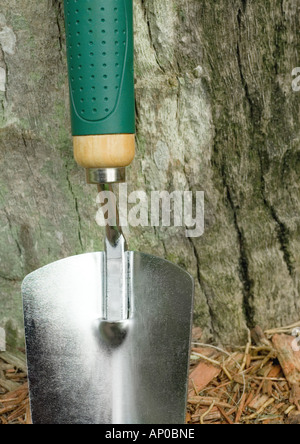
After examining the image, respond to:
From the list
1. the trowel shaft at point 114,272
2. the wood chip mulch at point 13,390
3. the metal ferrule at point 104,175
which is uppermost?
the metal ferrule at point 104,175

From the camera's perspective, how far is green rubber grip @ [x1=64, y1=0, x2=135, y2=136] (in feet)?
2.59

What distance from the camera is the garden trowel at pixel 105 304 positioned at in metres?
0.80

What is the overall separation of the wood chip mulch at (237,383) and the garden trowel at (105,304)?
4.8 inches

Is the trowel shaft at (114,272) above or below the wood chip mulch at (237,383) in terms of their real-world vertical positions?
above
